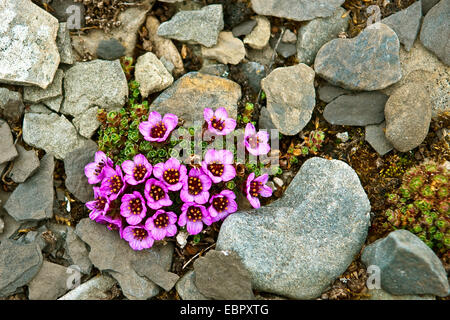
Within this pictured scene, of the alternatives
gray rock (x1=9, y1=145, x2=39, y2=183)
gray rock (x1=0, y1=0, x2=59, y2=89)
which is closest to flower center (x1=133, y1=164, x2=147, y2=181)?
gray rock (x1=9, y1=145, x2=39, y2=183)

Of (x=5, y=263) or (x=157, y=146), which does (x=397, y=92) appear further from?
(x=5, y=263)

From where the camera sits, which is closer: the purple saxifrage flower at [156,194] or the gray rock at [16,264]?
the purple saxifrage flower at [156,194]

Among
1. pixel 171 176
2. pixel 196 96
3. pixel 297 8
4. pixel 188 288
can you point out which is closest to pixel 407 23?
pixel 297 8

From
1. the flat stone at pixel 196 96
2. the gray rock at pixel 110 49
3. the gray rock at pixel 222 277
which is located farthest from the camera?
the gray rock at pixel 110 49

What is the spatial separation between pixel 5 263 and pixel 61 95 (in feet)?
5.98

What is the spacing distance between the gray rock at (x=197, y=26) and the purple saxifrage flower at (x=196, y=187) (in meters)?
1.58

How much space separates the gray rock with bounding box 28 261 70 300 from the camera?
4.22 meters

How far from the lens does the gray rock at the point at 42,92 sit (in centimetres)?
460

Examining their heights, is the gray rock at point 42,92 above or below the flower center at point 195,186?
above

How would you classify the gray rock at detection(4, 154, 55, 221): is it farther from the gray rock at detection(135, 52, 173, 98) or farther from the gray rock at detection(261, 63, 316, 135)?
the gray rock at detection(261, 63, 316, 135)

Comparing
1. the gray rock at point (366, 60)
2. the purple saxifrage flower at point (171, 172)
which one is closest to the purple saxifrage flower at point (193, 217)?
the purple saxifrage flower at point (171, 172)

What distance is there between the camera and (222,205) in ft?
13.8

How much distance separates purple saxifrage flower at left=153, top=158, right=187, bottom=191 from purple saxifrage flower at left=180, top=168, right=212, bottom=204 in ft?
0.23

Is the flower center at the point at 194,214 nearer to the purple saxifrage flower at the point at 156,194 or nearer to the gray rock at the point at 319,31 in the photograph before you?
the purple saxifrage flower at the point at 156,194
